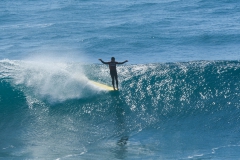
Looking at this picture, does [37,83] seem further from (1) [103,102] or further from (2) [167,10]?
(2) [167,10]

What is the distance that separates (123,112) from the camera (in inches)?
672

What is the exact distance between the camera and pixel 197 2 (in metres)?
45.4

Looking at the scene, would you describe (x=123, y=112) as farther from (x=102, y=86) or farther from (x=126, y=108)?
(x=102, y=86)

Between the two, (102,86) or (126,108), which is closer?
(126,108)

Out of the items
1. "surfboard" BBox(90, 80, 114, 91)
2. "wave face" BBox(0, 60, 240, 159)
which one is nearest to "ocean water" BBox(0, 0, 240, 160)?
"wave face" BBox(0, 60, 240, 159)

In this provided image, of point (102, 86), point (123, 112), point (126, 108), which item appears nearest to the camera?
point (123, 112)

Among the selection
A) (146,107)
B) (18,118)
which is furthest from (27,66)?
(146,107)

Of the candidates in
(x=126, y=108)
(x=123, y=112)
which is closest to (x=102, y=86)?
(x=126, y=108)

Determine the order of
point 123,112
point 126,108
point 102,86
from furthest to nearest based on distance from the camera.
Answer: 1. point 102,86
2. point 126,108
3. point 123,112

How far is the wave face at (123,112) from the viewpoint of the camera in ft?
48.4

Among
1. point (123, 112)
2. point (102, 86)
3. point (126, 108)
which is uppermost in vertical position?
point (102, 86)

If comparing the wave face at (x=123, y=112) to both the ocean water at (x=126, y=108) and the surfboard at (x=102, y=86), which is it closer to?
the ocean water at (x=126, y=108)

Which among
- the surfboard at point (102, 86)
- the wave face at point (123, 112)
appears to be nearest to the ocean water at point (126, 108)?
the wave face at point (123, 112)

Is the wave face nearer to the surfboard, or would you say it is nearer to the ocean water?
the ocean water
